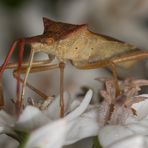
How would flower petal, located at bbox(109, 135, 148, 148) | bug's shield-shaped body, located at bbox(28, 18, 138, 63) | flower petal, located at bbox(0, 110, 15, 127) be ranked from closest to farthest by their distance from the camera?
flower petal, located at bbox(109, 135, 148, 148) → flower petal, located at bbox(0, 110, 15, 127) → bug's shield-shaped body, located at bbox(28, 18, 138, 63)

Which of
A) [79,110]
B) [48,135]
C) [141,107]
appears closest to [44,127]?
[48,135]

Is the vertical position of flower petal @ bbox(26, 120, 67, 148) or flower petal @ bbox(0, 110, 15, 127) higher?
flower petal @ bbox(26, 120, 67, 148)

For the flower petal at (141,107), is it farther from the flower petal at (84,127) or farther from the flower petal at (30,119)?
the flower petal at (30,119)

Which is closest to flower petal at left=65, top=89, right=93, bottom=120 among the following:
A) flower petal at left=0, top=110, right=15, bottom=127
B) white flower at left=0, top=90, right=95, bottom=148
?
white flower at left=0, top=90, right=95, bottom=148

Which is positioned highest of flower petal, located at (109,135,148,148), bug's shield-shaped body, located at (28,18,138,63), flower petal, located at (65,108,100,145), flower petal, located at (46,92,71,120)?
bug's shield-shaped body, located at (28,18,138,63)

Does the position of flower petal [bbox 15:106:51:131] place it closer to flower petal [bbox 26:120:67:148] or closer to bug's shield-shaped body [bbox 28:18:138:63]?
flower petal [bbox 26:120:67:148]

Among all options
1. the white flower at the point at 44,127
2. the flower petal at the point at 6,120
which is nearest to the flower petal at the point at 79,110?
the white flower at the point at 44,127
